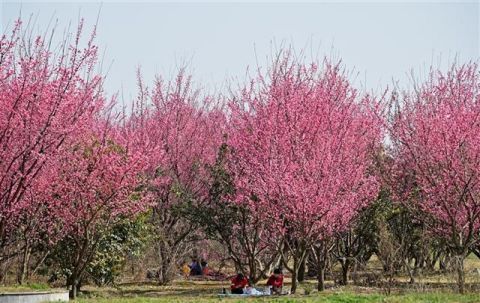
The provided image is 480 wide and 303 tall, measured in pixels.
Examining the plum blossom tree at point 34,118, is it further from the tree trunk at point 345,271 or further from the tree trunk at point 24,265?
the tree trunk at point 345,271

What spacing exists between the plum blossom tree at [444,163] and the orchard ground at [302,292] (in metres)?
0.83

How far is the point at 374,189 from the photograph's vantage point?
645 inches

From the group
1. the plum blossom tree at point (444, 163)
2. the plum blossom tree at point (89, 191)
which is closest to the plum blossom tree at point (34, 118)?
the plum blossom tree at point (89, 191)

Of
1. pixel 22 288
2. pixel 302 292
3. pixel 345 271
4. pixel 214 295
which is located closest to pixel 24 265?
pixel 22 288

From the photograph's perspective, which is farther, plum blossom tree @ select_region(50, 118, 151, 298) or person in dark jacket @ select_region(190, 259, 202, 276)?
person in dark jacket @ select_region(190, 259, 202, 276)

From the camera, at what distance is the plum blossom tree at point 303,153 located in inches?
544

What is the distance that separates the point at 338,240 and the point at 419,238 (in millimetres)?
2335

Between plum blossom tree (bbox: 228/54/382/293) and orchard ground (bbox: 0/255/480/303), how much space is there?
158cm

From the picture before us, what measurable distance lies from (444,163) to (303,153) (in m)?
3.28

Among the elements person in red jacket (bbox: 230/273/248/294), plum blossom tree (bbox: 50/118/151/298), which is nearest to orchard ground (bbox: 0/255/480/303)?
person in red jacket (bbox: 230/273/248/294)

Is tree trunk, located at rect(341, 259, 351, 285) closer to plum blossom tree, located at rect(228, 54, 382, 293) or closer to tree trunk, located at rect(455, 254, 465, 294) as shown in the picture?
plum blossom tree, located at rect(228, 54, 382, 293)

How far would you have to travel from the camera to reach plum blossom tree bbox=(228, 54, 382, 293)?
13828 millimetres

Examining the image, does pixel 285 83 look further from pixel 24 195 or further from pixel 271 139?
pixel 24 195

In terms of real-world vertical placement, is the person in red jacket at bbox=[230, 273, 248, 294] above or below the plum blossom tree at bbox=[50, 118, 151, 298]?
below
